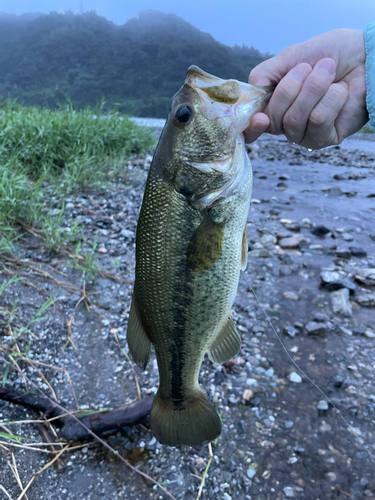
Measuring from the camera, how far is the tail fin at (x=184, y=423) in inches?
66.1

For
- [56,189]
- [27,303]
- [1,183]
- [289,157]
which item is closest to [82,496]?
[27,303]

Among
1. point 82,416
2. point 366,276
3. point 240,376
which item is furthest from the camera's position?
point 366,276

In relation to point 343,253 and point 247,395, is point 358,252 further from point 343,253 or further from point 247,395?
point 247,395

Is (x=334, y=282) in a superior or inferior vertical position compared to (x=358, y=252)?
inferior

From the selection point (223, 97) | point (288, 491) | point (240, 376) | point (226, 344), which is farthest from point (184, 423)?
point (223, 97)

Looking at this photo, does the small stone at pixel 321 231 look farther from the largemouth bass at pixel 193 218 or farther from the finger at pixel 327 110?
the largemouth bass at pixel 193 218

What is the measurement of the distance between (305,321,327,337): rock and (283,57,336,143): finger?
6.78 ft

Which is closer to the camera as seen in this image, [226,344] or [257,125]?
[257,125]

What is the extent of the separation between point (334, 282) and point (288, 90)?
2.75 metres

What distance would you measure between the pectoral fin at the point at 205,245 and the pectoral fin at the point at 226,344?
15.9 inches

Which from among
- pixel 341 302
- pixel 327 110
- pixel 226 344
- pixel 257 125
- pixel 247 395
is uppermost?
pixel 327 110

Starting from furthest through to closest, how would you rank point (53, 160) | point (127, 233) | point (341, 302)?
1. point (53, 160)
2. point (127, 233)
3. point (341, 302)

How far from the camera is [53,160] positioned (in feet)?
20.8

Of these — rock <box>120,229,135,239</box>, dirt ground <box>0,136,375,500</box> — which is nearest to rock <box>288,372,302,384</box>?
dirt ground <box>0,136,375,500</box>
